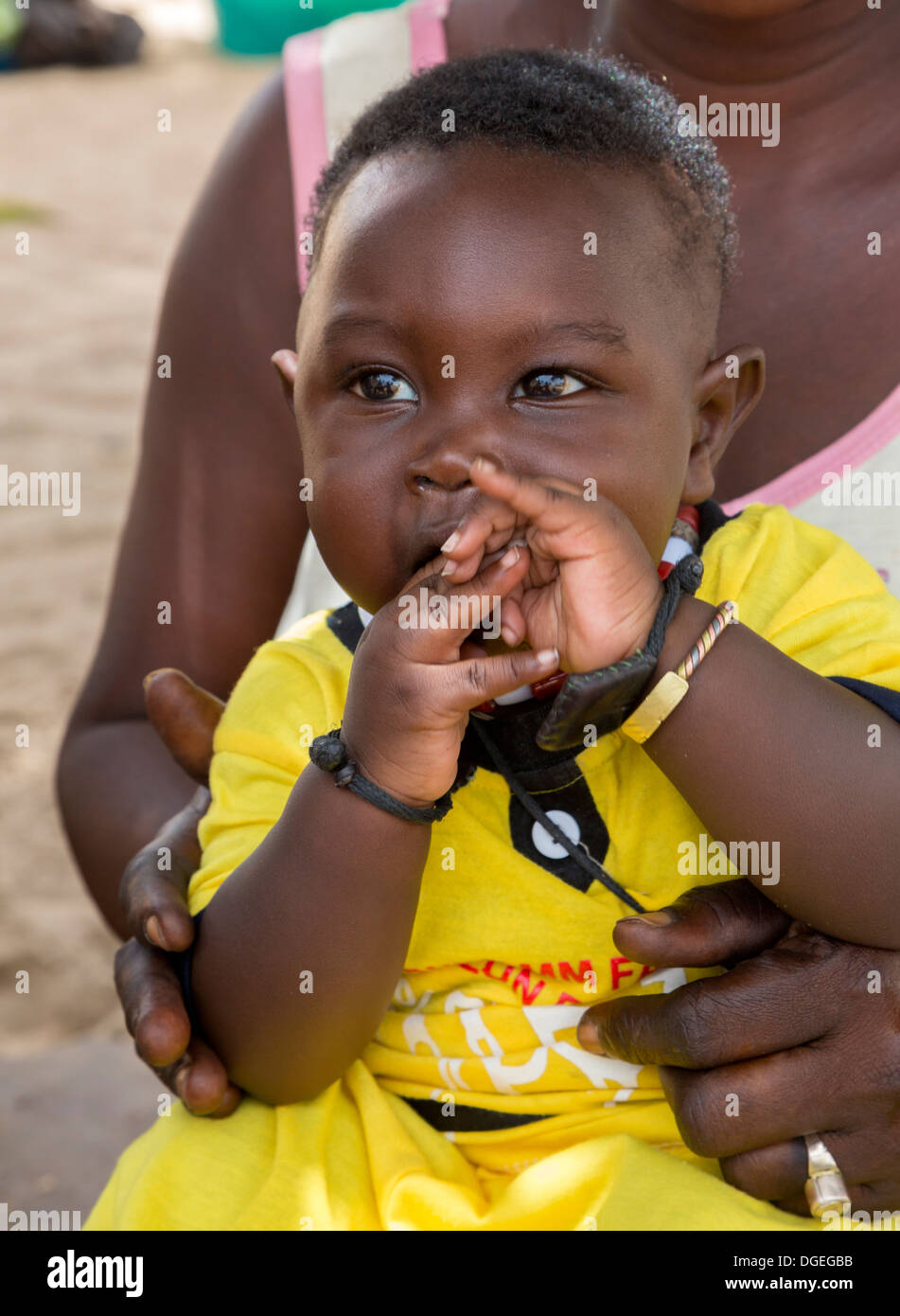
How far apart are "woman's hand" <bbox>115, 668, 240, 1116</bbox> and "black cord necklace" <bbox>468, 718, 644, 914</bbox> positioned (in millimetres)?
406

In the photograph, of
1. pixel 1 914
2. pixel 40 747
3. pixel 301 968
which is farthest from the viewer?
pixel 40 747

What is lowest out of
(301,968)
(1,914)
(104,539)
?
(1,914)

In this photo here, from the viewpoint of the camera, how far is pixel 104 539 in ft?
19.1

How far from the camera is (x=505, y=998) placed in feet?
5.42

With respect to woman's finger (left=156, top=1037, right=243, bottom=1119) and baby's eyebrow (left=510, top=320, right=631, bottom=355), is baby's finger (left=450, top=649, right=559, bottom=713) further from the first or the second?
woman's finger (left=156, top=1037, right=243, bottom=1119)

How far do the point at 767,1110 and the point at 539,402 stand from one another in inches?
30.0

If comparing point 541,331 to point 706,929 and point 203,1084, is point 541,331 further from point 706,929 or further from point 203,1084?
point 203,1084

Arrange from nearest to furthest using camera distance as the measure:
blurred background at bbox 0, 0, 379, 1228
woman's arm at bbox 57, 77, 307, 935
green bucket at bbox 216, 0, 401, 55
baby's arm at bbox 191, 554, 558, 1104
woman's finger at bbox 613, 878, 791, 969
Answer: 1. baby's arm at bbox 191, 554, 558, 1104
2. woman's finger at bbox 613, 878, 791, 969
3. woman's arm at bbox 57, 77, 307, 935
4. blurred background at bbox 0, 0, 379, 1228
5. green bucket at bbox 216, 0, 401, 55

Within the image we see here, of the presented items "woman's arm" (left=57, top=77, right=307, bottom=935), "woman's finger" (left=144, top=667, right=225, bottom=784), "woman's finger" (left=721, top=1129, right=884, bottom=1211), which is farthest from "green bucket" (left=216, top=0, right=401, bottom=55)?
"woman's finger" (left=721, top=1129, right=884, bottom=1211)

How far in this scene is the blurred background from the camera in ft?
9.79

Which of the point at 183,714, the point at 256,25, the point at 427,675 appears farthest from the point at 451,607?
the point at 256,25

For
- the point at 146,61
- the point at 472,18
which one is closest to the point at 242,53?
the point at 146,61

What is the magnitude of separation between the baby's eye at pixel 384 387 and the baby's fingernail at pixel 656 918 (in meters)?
0.58

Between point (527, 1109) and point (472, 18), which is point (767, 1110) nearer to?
point (527, 1109)
